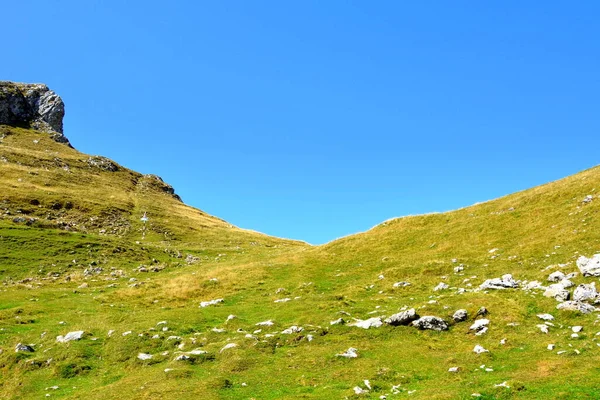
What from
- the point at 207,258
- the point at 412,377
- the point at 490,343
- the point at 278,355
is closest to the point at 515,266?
the point at 490,343

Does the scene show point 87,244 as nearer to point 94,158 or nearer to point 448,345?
point 448,345

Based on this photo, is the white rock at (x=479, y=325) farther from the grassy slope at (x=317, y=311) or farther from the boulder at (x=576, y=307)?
the boulder at (x=576, y=307)

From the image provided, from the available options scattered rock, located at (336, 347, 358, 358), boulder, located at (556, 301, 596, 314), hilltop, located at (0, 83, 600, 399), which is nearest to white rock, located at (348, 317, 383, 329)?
hilltop, located at (0, 83, 600, 399)

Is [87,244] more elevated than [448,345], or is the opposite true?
[87,244]

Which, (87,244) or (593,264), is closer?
(593,264)

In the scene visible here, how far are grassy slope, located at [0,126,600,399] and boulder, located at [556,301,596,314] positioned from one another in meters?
0.77

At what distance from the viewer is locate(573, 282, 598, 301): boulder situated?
2627 centimetres

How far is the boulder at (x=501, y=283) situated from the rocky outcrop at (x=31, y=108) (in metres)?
179

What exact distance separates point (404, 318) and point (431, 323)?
5.60ft

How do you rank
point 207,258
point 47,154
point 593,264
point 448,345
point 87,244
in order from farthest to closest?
1. point 47,154
2. point 207,258
3. point 87,244
4. point 593,264
5. point 448,345

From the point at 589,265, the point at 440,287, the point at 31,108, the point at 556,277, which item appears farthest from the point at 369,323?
the point at 31,108

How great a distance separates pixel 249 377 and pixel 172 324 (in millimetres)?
12253

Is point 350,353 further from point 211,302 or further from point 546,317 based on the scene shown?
point 211,302

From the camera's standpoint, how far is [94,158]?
484ft
